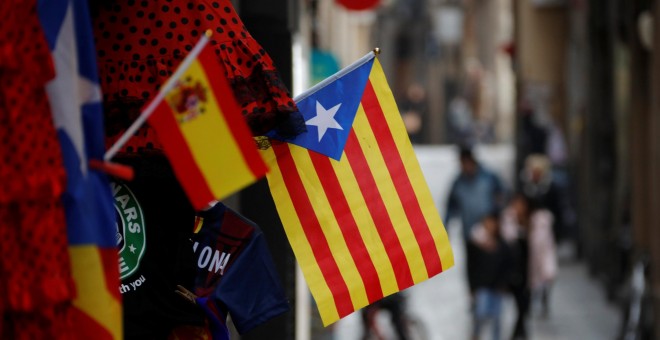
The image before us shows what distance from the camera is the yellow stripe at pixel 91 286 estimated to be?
363cm

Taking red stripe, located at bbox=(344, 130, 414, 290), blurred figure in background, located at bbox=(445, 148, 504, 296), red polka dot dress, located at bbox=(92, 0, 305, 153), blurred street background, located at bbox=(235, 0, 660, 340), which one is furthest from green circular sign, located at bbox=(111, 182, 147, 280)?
blurred figure in background, located at bbox=(445, 148, 504, 296)

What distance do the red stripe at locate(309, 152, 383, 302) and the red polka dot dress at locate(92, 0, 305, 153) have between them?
574 mm

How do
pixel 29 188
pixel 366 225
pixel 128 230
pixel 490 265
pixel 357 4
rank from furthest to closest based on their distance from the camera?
pixel 357 4
pixel 490 265
pixel 366 225
pixel 128 230
pixel 29 188

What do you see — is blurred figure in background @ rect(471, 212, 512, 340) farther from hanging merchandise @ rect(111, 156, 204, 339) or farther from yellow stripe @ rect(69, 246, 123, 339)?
yellow stripe @ rect(69, 246, 123, 339)

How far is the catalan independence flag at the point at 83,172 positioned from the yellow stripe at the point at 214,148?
257 millimetres

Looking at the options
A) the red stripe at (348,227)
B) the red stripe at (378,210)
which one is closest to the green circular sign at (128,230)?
the red stripe at (348,227)

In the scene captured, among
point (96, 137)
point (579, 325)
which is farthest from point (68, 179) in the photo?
point (579, 325)

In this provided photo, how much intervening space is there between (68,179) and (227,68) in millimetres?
1048

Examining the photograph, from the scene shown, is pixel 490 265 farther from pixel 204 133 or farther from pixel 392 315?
pixel 204 133

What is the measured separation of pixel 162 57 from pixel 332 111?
791 millimetres

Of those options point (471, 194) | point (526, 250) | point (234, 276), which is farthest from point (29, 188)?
point (471, 194)

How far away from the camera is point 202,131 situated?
12.0ft

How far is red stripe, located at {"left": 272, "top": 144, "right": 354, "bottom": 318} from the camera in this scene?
5.12 metres

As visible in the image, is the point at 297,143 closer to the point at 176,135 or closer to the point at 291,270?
the point at 176,135
